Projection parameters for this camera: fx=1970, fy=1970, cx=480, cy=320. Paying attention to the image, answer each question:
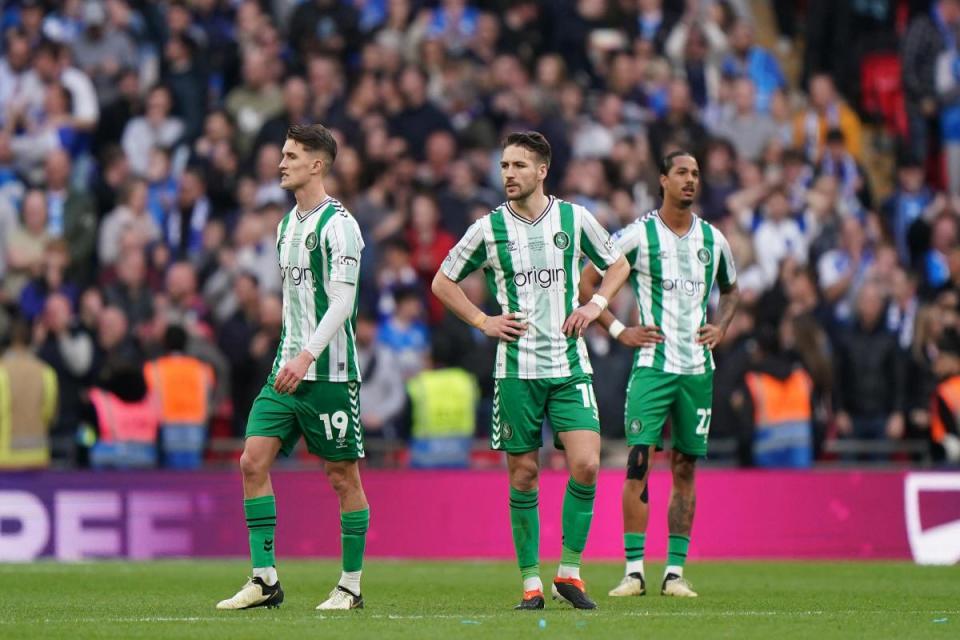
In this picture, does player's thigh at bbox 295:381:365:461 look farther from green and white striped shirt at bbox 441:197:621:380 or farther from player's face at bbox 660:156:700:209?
player's face at bbox 660:156:700:209

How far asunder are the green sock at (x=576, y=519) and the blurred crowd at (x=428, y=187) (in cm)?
703

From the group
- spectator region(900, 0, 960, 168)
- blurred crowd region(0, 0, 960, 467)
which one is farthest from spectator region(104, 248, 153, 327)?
spectator region(900, 0, 960, 168)

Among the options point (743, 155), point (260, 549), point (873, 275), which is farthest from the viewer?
point (743, 155)

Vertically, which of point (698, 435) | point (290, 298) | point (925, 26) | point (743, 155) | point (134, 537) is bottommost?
point (134, 537)

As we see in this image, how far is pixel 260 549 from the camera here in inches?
436

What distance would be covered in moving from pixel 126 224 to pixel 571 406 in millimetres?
10674

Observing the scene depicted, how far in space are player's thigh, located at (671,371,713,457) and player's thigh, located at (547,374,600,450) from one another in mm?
1971

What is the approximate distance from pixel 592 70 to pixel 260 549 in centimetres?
1437

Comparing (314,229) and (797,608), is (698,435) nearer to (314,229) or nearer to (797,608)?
(797,608)

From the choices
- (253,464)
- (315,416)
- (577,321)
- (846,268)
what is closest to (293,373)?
(315,416)

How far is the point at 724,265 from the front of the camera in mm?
13414

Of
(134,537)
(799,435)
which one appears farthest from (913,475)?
(134,537)

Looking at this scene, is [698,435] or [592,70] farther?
[592,70]

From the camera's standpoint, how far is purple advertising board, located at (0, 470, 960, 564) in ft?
57.4
